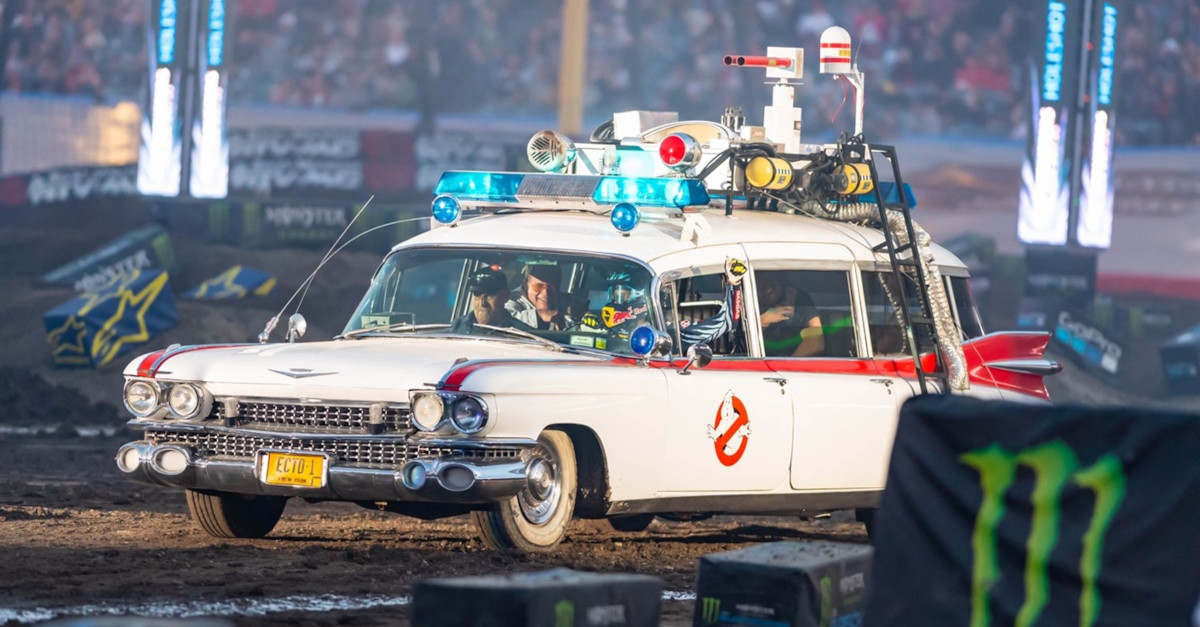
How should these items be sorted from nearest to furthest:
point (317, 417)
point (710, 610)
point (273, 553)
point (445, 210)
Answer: point (710, 610), point (317, 417), point (273, 553), point (445, 210)

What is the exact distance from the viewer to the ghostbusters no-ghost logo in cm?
1009

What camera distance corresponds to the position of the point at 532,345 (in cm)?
1003

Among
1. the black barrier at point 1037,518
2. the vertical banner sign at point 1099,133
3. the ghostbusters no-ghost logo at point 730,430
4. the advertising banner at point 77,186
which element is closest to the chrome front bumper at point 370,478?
the ghostbusters no-ghost logo at point 730,430

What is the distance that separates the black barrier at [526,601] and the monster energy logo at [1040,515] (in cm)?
109

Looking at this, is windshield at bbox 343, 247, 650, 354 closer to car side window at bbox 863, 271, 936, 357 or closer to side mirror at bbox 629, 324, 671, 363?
side mirror at bbox 629, 324, 671, 363

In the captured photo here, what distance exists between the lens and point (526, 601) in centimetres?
570

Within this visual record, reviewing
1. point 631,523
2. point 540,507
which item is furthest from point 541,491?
point 631,523

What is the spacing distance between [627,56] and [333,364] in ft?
87.7

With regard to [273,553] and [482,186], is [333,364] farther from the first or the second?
[482,186]

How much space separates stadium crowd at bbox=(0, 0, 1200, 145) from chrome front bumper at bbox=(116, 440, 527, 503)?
24036mm

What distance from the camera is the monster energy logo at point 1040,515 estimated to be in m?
5.51

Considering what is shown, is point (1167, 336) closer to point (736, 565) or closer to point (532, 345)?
point (532, 345)

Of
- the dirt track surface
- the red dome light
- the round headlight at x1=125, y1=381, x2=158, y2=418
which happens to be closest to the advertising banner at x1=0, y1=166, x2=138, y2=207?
the dirt track surface

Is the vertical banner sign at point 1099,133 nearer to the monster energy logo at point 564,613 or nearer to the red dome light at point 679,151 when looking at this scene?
the red dome light at point 679,151
